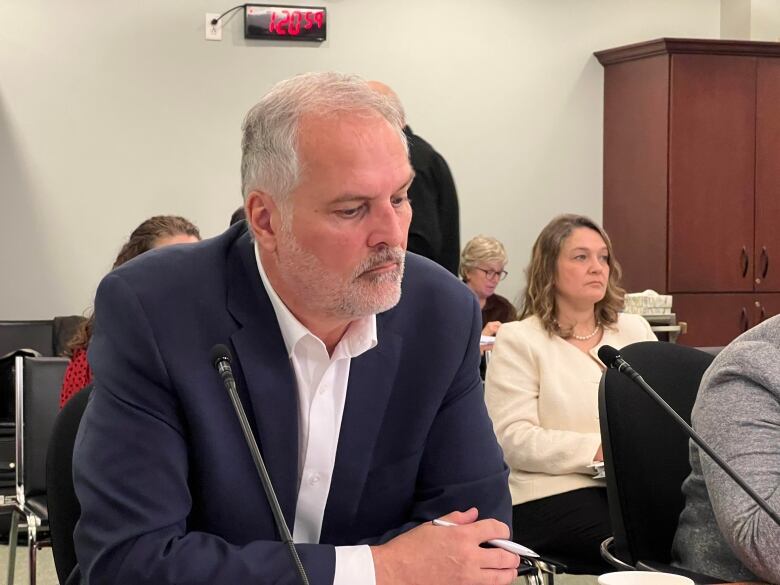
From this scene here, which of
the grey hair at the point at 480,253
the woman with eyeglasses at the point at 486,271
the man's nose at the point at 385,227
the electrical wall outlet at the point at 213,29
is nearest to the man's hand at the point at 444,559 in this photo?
the man's nose at the point at 385,227

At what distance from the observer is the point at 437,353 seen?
162 centimetres

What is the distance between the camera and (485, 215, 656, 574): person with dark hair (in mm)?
2994

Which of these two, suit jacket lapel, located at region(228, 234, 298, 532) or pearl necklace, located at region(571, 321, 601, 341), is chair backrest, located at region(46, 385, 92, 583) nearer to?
suit jacket lapel, located at region(228, 234, 298, 532)

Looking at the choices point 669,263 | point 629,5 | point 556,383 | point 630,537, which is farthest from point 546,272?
point 629,5

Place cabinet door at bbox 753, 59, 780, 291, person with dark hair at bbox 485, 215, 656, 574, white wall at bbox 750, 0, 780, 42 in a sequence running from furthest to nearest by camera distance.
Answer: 1. white wall at bbox 750, 0, 780, 42
2. cabinet door at bbox 753, 59, 780, 291
3. person with dark hair at bbox 485, 215, 656, 574

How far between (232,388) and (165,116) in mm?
5081

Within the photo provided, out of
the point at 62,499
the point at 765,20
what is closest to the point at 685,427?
the point at 62,499

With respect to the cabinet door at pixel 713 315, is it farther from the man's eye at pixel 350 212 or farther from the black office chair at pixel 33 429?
the man's eye at pixel 350 212

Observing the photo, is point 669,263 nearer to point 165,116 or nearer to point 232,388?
point 165,116

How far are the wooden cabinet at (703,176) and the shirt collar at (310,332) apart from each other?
527cm

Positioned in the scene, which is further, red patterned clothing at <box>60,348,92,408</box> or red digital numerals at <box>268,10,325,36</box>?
red digital numerals at <box>268,10,325,36</box>

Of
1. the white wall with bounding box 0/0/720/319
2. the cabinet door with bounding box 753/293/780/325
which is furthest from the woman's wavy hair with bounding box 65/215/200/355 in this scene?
the cabinet door with bounding box 753/293/780/325

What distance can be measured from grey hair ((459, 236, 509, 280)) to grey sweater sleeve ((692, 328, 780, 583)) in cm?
432

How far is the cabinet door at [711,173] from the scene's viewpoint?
259 inches
